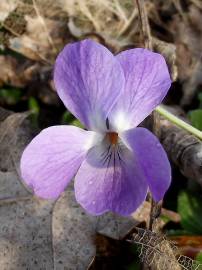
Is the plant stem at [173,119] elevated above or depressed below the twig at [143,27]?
below

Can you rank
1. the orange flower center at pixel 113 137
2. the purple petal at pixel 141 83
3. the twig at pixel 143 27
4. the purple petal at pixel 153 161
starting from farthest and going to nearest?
the twig at pixel 143 27
the orange flower center at pixel 113 137
the purple petal at pixel 141 83
the purple petal at pixel 153 161

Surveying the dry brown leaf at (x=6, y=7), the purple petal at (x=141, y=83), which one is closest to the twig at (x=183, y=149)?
the purple petal at (x=141, y=83)

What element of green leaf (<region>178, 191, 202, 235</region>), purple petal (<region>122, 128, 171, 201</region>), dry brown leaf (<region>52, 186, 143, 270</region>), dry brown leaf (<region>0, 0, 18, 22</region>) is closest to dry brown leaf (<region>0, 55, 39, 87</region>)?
dry brown leaf (<region>0, 0, 18, 22</region>)

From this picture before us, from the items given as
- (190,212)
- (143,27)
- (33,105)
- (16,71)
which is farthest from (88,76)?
(16,71)

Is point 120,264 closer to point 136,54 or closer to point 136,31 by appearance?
point 136,54

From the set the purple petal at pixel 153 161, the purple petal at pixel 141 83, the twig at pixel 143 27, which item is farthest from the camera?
the twig at pixel 143 27

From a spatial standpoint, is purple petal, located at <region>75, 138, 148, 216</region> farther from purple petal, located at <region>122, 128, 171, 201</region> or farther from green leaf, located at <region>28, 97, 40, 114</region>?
green leaf, located at <region>28, 97, 40, 114</region>

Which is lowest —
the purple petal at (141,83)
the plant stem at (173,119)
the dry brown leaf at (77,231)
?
the dry brown leaf at (77,231)

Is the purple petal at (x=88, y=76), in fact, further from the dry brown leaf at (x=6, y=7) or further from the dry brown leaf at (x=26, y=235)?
the dry brown leaf at (x=6, y=7)
